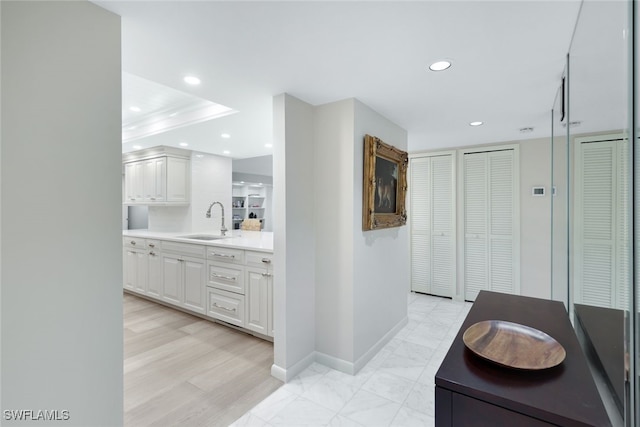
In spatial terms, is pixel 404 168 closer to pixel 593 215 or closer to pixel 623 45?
pixel 593 215

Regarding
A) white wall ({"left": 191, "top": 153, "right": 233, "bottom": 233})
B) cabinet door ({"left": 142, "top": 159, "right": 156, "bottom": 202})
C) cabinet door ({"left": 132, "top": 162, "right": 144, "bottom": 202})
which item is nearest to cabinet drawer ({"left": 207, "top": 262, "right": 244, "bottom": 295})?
white wall ({"left": 191, "top": 153, "right": 233, "bottom": 233})

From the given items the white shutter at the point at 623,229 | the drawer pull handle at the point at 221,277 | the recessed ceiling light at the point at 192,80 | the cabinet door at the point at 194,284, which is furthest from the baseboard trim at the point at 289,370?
the recessed ceiling light at the point at 192,80

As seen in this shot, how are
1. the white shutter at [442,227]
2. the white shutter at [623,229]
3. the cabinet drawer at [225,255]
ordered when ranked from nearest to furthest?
1. the white shutter at [623,229]
2. the cabinet drawer at [225,255]
3. the white shutter at [442,227]

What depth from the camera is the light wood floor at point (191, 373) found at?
194cm

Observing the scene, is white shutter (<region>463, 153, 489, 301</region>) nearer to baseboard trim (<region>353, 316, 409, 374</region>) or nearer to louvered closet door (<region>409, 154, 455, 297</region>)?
louvered closet door (<region>409, 154, 455, 297</region>)

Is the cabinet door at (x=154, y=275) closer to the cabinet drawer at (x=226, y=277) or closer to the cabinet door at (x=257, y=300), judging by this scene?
the cabinet drawer at (x=226, y=277)

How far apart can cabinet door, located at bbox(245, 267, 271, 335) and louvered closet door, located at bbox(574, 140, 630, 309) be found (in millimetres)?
2301

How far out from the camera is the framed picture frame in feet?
8.21

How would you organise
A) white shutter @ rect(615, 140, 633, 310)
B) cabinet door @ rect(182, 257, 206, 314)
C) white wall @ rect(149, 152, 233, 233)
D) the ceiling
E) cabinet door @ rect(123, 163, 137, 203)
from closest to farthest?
1. white shutter @ rect(615, 140, 633, 310)
2. the ceiling
3. cabinet door @ rect(182, 257, 206, 314)
4. white wall @ rect(149, 152, 233, 233)
5. cabinet door @ rect(123, 163, 137, 203)

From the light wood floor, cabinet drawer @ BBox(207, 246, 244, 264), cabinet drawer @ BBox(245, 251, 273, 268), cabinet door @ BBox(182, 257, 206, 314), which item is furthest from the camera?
cabinet door @ BBox(182, 257, 206, 314)

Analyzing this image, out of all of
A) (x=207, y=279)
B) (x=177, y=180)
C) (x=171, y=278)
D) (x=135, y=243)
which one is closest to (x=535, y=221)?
(x=207, y=279)

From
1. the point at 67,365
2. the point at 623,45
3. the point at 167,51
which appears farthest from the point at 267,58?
the point at 67,365

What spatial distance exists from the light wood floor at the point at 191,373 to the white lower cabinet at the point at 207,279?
0.75ft

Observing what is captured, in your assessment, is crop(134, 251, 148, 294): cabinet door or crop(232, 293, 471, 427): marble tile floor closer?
crop(232, 293, 471, 427): marble tile floor
